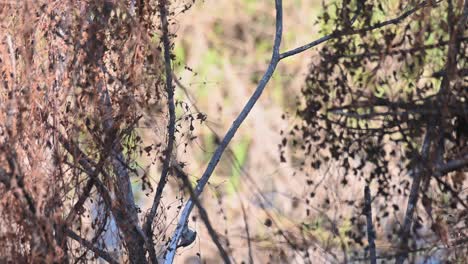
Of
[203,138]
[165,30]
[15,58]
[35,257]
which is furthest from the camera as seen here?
[203,138]

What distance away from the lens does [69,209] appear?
12.9 feet

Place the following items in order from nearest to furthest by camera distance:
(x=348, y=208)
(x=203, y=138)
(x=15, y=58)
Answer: (x=15, y=58) < (x=348, y=208) < (x=203, y=138)

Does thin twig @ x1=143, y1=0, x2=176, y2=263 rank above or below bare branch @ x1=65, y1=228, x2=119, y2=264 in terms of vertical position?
above

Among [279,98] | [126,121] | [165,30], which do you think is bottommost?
[126,121]

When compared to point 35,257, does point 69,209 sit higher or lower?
higher

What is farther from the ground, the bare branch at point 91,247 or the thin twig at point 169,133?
the thin twig at point 169,133

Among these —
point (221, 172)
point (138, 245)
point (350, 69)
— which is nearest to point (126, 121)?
point (138, 245)

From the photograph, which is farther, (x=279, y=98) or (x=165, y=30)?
(x=279, y=98)

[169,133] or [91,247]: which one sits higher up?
[169,133]

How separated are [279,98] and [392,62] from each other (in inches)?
90.4

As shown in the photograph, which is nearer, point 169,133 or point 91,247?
point 91,247

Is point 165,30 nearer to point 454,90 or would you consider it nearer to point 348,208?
point 454,90

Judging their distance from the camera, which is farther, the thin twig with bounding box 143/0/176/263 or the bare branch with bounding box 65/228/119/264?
the thin twig with bounding box 143/0/176/263

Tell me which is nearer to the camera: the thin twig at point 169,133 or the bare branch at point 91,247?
the bare branch at point 91,247
